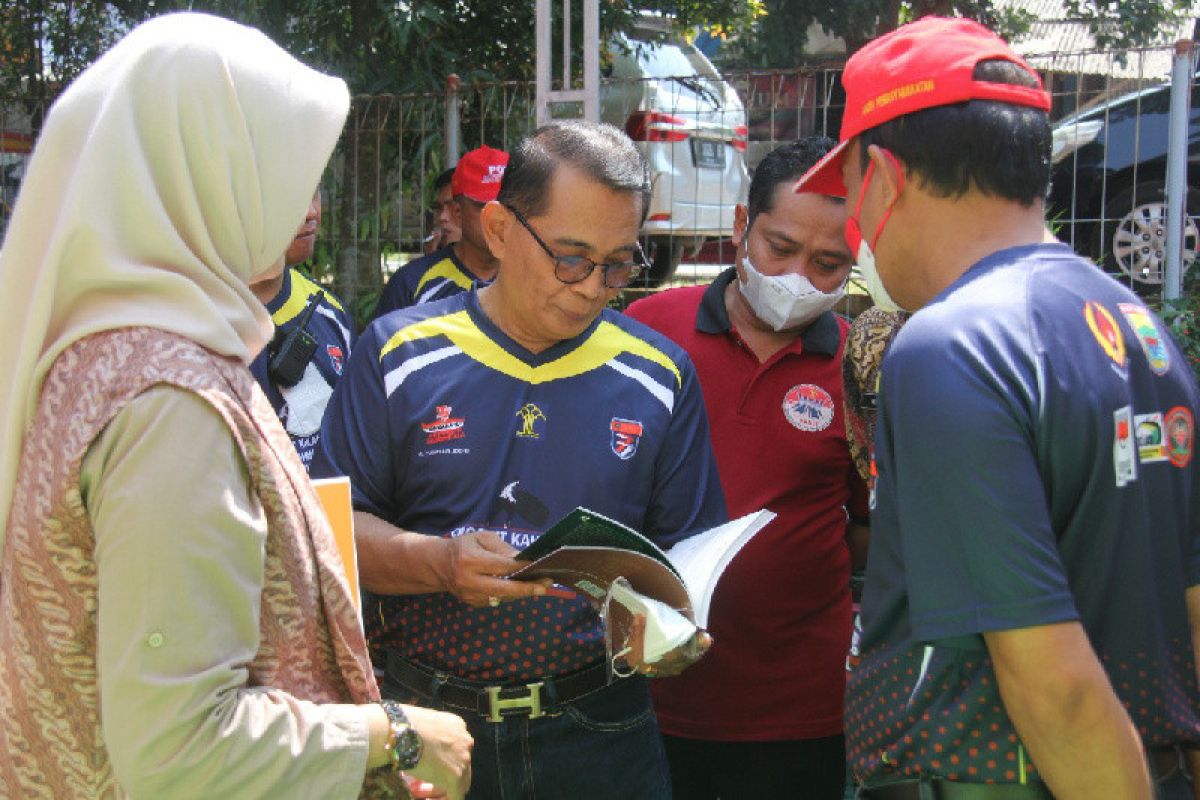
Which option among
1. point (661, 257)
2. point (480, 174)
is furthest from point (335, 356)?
point (661, 257)

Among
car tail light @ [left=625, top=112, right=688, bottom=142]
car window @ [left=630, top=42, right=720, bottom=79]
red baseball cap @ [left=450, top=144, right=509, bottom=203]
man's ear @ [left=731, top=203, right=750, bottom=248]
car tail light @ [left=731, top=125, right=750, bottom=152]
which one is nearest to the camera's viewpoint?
man's ear @ [left=731, top=203, right=750, bottom=248]

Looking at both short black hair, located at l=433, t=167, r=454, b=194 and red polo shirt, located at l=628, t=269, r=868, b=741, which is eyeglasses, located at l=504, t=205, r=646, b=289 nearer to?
red polo shirt, located at l=628, t=269, r=868, b=741

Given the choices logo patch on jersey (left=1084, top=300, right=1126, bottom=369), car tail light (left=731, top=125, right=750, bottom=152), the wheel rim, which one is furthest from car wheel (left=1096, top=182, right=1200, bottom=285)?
logo patch on jersey (left=1084, top=300, right=1126, bottom=369)

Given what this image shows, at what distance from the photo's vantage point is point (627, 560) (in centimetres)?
197

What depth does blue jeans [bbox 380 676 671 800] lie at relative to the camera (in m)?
2.27

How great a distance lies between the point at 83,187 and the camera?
144 cm

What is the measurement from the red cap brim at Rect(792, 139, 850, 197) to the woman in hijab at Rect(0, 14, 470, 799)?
856 millimetres

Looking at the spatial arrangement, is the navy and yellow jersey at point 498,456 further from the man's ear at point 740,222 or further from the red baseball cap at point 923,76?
the man's ear at point 740,222

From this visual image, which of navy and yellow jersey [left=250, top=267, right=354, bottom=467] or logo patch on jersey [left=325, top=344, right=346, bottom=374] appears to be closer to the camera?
navy and yellow jersey [left=250, top=267, right=354, bottom=467]

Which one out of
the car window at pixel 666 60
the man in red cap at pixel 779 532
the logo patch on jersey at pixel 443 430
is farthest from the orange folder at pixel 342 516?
the car window at pixel 666 60

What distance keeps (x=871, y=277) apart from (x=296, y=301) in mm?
2037

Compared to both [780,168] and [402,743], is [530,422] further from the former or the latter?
[780,168]

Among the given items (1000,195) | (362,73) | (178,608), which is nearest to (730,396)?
(1000,195)

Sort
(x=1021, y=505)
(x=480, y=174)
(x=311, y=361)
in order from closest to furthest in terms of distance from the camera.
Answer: (x=1021, y=505), (x=311, y=361), (x=480, y=174)
